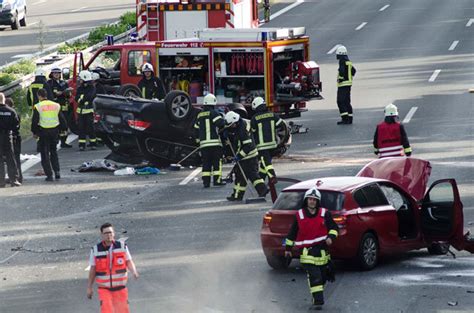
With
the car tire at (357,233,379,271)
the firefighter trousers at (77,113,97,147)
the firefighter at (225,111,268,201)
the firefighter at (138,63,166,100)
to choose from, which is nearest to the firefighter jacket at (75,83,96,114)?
the firefighter trousers at (77,113,97,147)

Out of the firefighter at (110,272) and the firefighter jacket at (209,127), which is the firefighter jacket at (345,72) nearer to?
the firefighter jacket at (209,127)

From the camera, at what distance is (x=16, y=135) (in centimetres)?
2414

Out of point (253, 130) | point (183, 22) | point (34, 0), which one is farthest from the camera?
point (34, 0)

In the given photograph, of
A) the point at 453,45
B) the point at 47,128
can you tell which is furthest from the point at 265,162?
the point at 453,45

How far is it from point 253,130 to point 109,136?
14.2ft

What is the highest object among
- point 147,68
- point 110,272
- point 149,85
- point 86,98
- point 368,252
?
Result: point 147,68

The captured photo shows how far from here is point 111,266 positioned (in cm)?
1303

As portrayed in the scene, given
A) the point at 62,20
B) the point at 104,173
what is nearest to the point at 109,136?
the point at 104,173

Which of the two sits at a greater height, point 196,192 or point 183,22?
point 183,22

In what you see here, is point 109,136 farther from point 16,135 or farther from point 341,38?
point 341,38

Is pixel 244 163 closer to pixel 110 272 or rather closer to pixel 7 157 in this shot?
pixel 7 157

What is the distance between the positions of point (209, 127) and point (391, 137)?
136 inches

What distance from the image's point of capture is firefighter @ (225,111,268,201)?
70.7 feet

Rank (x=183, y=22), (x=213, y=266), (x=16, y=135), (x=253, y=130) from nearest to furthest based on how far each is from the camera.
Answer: (x=213, y=266) < (x=253, y=130) < (x=16, y=135) < (x=183, y=22)
